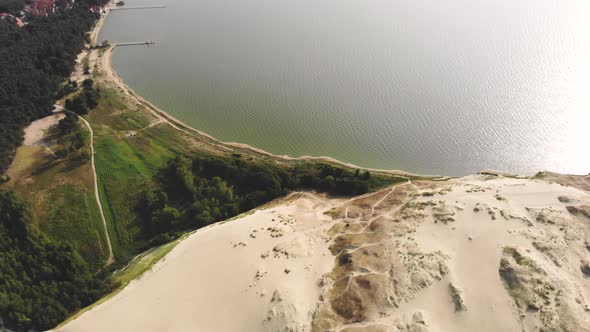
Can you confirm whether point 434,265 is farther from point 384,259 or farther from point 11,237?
point 11,237

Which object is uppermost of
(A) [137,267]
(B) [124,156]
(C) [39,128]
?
(C) [39,128]

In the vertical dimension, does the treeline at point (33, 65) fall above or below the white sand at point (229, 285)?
above

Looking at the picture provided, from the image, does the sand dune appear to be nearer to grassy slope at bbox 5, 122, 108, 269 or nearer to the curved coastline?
the curved coastline

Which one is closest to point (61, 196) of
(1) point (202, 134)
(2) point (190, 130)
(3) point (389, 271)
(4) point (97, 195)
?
(4) point (97, 195)

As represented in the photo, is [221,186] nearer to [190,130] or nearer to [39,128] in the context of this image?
[190,130]

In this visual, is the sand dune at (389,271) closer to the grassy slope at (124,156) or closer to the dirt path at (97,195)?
the dirt path at (97,195)

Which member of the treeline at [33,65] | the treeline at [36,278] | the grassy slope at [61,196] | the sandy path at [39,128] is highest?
the treeline at [33,65]

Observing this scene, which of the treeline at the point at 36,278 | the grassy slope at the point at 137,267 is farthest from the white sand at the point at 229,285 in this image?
the treeline at the point at 36,278
